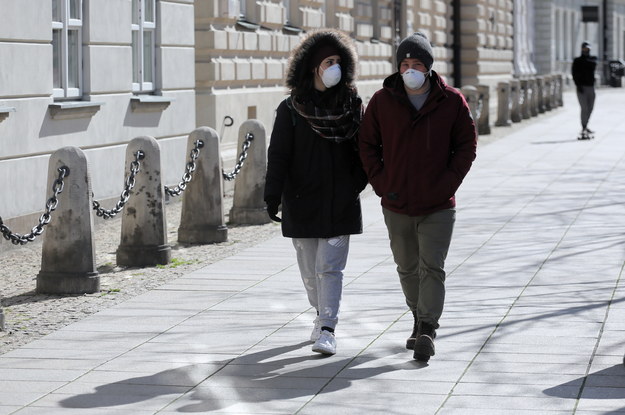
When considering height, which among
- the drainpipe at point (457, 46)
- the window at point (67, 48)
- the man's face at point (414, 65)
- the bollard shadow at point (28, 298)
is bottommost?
the bollard shadow at point (28, 298)

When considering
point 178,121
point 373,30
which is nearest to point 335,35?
point 178,121

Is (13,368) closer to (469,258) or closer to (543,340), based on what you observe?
(543,340)

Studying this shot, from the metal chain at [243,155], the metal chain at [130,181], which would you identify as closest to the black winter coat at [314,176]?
the metal chain at [130,181]

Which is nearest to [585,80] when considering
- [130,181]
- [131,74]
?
[131,74]

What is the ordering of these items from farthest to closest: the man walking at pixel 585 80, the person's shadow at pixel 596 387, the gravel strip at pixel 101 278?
the man walking at pixel 585 80 → the gravel strip at pixel 101 278 → the person's shadow at pixel 596 387

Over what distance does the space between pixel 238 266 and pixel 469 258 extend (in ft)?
5.66

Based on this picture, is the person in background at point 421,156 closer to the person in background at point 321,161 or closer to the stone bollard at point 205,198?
the person in background at point 321,161

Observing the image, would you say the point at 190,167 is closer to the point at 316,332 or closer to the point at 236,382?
the point at 316,332

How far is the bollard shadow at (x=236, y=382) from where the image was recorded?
20.4 ft

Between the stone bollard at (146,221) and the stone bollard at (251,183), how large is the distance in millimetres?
2791

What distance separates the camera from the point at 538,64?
58156 millimetres

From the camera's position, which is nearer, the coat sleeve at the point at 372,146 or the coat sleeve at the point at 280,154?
the coat sleeve at the point at 372,146

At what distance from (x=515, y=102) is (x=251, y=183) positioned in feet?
61.0

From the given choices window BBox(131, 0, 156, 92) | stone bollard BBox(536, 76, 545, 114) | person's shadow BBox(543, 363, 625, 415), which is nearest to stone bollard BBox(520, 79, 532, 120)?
stone bollard BBox(536, 76, 545, 114)
